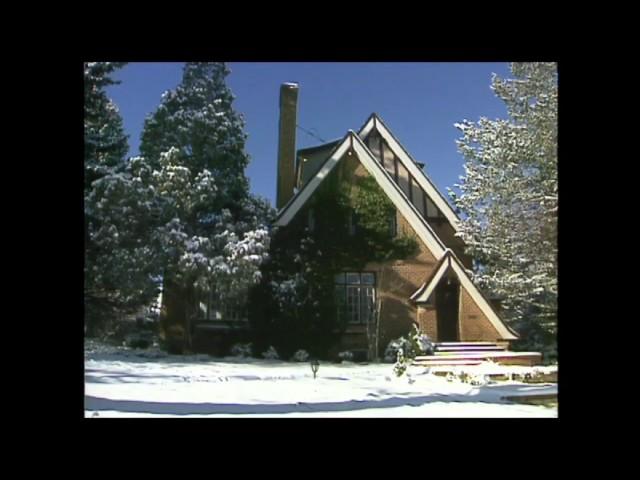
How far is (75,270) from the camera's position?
5094 mm

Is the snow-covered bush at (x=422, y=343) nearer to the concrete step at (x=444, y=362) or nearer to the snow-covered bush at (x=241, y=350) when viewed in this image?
the concrete step at (x=444, y=362)

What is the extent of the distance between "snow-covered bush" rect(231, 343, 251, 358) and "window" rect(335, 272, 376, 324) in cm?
122

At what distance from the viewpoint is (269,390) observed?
6582mm

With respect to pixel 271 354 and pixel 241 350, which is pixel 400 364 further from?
pixel 241 350

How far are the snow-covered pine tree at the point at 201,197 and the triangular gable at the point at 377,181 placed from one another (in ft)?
1.33

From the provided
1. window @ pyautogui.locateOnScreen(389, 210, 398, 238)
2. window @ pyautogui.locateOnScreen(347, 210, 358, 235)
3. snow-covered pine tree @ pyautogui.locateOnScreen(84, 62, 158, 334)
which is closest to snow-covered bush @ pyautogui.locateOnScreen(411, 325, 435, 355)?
window @ pyautogui.locateOnScreen(389, 210, 398, 238)

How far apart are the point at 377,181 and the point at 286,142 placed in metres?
1.61

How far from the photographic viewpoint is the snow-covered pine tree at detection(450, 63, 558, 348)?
7.10 m

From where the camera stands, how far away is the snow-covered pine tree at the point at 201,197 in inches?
318

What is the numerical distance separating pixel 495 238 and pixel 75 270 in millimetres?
4932

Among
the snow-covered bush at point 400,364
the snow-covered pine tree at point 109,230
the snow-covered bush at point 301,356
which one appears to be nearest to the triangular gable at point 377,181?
the snow-covered bush at point 400,364

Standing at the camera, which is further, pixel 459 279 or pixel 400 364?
pixel 459 279

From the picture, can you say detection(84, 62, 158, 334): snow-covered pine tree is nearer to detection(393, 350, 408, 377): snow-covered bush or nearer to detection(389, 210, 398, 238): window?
detection(393, 350, 408, 377): snow-covered bush

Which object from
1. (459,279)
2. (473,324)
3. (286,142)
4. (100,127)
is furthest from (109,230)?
(473,324)
